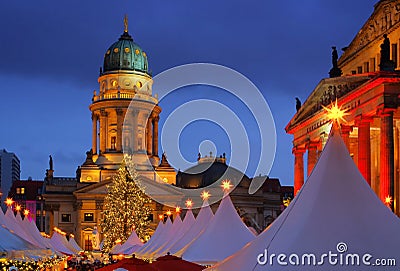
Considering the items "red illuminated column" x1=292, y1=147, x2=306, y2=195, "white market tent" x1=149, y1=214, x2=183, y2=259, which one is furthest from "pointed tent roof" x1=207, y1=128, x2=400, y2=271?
"red illuminated column" x1=292, y1=147, x2=306, y2=195

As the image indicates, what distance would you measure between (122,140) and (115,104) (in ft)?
17.3

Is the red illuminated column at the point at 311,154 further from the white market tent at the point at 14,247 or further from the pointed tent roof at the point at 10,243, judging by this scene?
the pointed tent roof at the point at 10,243

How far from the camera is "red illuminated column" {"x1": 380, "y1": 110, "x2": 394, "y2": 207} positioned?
37.6 m

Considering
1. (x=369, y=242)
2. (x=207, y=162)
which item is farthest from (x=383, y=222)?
(x=207, y=162)

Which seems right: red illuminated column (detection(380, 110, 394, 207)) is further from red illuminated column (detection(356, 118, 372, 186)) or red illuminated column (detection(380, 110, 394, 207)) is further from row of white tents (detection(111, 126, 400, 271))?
row of white tents (detection(111, 126, 400, 271))

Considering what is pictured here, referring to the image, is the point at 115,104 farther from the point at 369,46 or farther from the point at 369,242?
the point at 369,242

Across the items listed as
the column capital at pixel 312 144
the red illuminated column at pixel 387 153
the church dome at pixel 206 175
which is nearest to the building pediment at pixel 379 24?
the column capital at pixel 312 144

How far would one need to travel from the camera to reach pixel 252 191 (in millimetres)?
118000

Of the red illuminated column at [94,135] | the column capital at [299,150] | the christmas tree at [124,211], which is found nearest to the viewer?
the column capital at [299,150]

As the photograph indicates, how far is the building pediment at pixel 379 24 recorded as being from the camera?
43.2m

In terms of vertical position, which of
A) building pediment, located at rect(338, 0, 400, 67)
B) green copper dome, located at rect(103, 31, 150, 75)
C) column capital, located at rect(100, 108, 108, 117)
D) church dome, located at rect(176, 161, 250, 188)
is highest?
green copper dome, located at rect(103, 31, 150, 75)

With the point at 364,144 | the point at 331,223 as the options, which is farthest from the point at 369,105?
the point at 331,223

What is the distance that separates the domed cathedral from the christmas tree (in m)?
17.7

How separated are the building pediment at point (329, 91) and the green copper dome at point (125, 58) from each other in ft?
213
